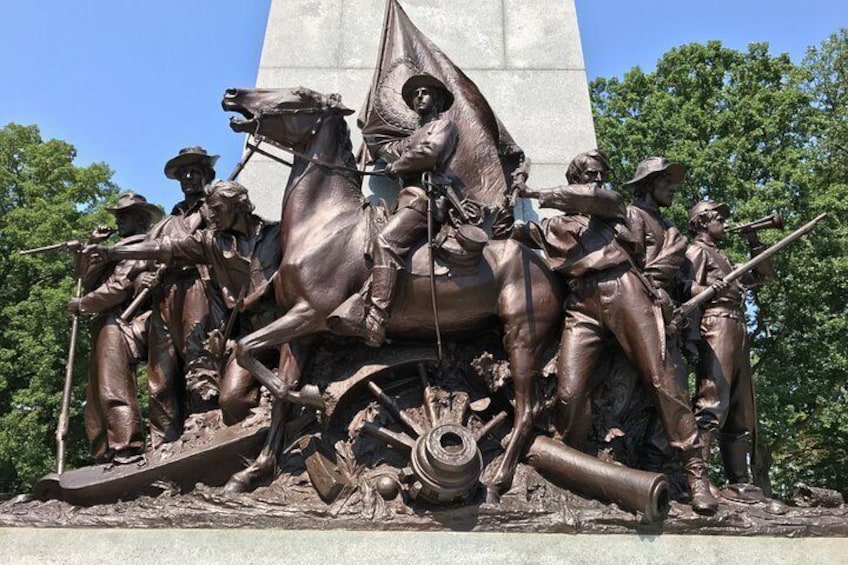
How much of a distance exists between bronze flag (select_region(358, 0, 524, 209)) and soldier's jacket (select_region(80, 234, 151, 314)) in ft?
8.05

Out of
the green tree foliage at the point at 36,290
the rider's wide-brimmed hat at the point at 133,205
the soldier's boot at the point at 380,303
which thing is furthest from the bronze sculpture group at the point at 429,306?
the green tree foliage at the point at 36,290

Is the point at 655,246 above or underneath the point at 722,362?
above

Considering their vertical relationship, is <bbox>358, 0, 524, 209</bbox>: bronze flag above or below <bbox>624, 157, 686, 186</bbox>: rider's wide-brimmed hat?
above

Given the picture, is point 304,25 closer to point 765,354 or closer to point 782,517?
point 782,517

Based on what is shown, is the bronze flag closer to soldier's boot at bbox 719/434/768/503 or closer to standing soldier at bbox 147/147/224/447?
standing soldier at bbox 147/147/224/447

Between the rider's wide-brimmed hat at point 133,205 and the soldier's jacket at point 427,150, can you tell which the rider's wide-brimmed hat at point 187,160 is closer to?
the rider's wide-brimmed hat at point 133,205

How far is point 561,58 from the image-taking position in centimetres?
934

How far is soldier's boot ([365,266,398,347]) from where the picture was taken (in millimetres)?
6586

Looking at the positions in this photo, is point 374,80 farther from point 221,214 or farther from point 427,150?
point 221,214

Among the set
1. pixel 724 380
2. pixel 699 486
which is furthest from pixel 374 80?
pixel 699 486

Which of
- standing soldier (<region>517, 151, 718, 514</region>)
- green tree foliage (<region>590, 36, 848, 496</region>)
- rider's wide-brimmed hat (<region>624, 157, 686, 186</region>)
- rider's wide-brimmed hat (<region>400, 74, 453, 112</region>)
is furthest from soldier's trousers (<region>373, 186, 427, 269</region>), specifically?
green tree foliage (<region>590, 36, 848, 496</region>)

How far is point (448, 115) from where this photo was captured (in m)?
8.14

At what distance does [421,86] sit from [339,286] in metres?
1.99

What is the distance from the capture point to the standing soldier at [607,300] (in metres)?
6.64
